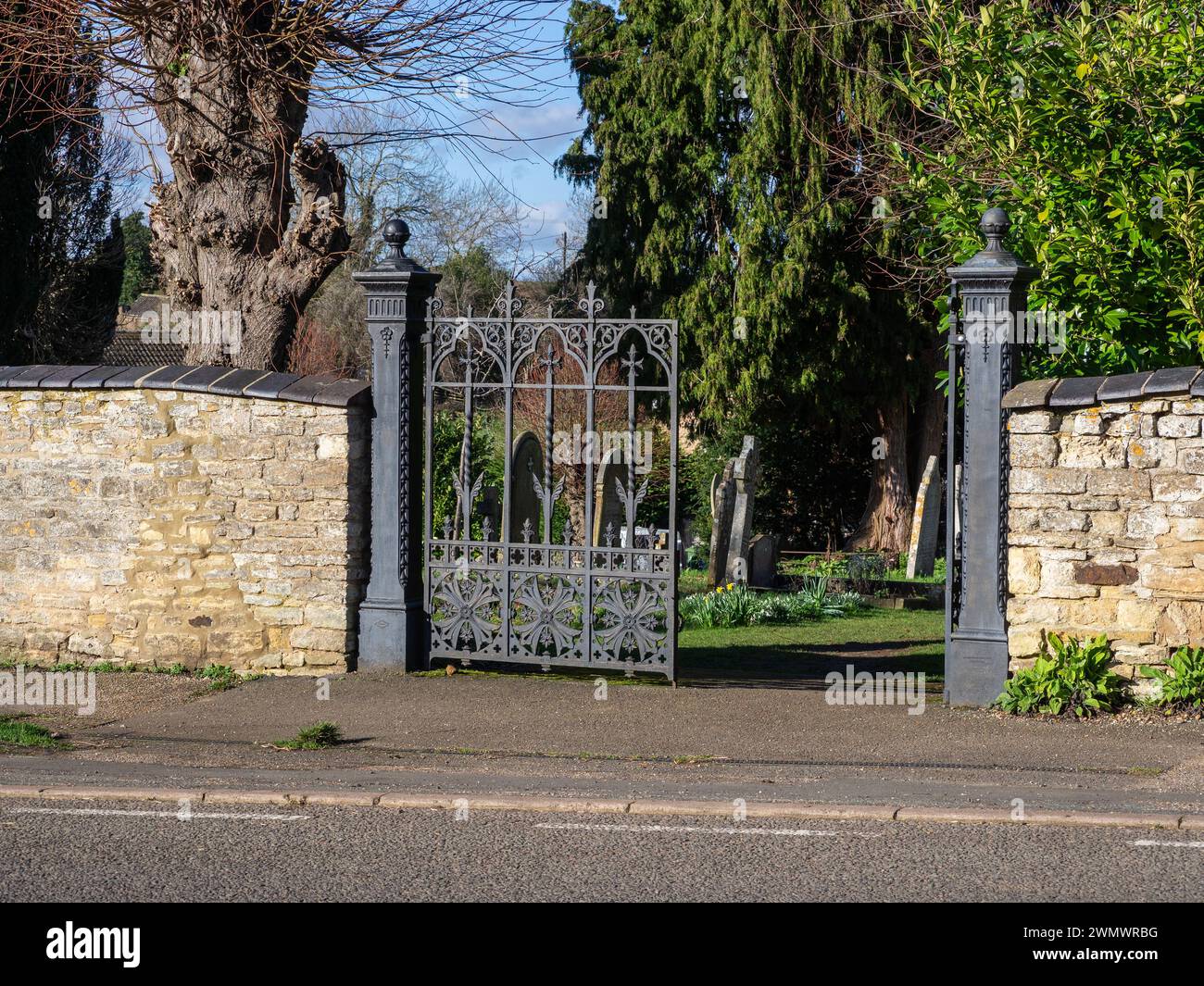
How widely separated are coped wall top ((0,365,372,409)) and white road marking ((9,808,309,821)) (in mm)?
3728

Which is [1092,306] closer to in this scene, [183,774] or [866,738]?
[866,738]

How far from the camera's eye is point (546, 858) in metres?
5.26

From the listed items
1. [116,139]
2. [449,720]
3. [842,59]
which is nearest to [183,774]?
[449,720]

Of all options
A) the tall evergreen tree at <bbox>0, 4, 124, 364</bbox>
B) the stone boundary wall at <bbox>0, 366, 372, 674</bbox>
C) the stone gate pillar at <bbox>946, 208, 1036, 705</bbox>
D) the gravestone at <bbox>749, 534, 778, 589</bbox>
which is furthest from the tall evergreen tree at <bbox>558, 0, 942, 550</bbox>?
the stone boundary wall at <bbox>0, 366, 372, 674</bbox>

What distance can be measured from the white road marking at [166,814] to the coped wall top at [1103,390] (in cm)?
498

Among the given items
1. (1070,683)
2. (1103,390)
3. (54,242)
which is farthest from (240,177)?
(54,242)

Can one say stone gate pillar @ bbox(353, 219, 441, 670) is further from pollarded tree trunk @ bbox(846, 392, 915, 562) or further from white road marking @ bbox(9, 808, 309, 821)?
pollarded tree trunk @ bbox(846, 392, 915, 562)

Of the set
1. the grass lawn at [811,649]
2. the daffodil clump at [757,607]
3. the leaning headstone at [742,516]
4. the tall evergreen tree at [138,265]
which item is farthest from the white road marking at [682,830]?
the tall evergreen tree at [138,265]

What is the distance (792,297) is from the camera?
2019 cm

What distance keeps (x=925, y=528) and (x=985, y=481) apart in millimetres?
10451

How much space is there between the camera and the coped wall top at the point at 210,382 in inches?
361

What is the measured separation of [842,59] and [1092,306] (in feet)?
37.3

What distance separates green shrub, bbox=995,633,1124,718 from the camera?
26.2 feet

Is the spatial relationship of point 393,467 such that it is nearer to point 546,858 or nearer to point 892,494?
point 546,858
